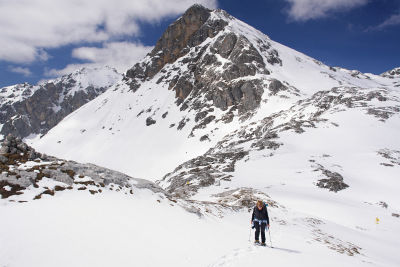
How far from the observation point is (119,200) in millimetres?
13219

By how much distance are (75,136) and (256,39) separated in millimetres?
118105

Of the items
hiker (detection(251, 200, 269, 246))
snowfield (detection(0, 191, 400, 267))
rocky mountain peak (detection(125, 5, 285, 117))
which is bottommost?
snowfield (detection(0, 191, 400, 267))

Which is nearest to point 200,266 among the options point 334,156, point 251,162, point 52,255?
point 52,255

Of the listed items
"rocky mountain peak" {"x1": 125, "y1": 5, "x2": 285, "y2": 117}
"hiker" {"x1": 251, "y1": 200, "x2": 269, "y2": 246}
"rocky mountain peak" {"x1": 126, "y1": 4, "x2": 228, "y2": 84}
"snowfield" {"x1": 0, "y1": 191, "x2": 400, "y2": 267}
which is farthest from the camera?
"rocky mountain peak" {"x1": 126, "y1": 4, "x2": 228, "y2": 84}

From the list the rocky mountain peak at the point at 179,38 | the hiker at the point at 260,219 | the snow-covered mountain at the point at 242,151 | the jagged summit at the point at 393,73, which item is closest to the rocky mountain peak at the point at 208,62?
the rocky mountain peak at the point at 179,38

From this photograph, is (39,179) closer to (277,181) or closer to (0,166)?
(0,166)

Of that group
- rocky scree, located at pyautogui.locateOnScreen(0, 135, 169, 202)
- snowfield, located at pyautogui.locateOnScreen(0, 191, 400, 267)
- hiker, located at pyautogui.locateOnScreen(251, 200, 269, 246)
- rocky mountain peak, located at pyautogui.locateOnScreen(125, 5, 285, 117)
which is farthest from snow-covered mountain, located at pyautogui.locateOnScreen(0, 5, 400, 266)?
rocky scree, located at pyautogui.locateOnScreen(0, 135, 169, 202)

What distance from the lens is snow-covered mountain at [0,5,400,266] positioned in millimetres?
11555

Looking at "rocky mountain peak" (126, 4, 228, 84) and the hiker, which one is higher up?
"rocky mountain peak" (126, 4, 228, 84)

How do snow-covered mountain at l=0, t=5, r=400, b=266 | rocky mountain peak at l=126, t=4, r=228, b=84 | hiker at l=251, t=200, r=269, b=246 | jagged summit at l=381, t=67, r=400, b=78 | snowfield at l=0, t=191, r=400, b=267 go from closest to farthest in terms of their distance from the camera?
snowfield at l=0, t=191, r=400, b=267, hiker at l=251, t=200, r=269, b=246, snow-covered mountain at l=0, t=5, r=400, b=266, rocky mountain peak at l=126, t=4, r=228, b=84, jagged summit at l=381, t=67, r=400, b=78

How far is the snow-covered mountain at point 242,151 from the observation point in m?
11.6

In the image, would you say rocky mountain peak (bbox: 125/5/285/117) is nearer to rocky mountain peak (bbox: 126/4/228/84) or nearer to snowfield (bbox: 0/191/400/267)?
rocky mountain peak (bbox: 126/4/228/84)

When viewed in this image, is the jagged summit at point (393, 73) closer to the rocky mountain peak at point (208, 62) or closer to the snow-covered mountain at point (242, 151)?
the snow-covered mountain at point (242, 151)

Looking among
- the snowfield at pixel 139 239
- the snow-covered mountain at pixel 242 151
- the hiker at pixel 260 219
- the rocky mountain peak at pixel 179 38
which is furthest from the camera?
the rocky mountain peak at pixel 179 38
